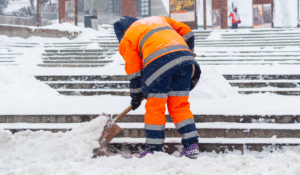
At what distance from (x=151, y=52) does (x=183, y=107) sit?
0.65m

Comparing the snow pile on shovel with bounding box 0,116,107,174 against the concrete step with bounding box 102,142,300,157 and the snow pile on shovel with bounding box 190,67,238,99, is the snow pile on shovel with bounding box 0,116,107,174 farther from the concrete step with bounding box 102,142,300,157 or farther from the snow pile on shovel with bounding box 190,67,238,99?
the snow pile on shovel with bounding box 190,67,238,99

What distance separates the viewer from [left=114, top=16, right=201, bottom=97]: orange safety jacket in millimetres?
2504

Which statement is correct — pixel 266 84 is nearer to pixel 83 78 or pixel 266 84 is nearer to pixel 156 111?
pixel 156 111

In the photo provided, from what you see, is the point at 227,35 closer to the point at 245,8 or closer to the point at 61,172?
the point at 245,8

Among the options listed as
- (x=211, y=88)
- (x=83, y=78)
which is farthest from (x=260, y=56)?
(x=83, y=78)

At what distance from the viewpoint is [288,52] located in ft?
25.1

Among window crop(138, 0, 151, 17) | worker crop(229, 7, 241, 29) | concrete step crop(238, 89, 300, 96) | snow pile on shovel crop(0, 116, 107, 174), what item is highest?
window crop(138, 0, 151, 17)

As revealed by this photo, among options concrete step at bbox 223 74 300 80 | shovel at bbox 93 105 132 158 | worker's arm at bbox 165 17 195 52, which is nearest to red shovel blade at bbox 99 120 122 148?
shovel at bbox 93 105 132 158

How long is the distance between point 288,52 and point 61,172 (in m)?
7.52

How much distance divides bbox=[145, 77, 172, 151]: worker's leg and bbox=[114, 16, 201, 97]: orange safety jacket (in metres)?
0.08

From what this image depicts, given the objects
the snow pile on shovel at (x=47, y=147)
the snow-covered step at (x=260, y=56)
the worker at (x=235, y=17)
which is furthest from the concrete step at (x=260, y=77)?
the worker at (x=235, y=17)

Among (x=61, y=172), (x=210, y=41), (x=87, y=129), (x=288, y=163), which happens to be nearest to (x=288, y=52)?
(x=210, y=41)

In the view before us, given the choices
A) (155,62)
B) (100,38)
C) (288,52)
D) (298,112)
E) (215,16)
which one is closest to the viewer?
(155,62)

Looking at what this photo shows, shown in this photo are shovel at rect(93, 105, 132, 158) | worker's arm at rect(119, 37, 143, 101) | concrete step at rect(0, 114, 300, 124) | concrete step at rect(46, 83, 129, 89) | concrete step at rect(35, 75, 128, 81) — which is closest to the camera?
worker's arm at rect(119, 37, 143, 101)
